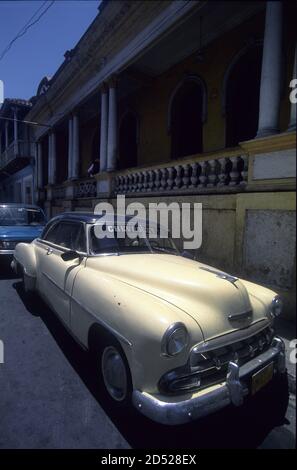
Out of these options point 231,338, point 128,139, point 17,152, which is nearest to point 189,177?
point 231,338

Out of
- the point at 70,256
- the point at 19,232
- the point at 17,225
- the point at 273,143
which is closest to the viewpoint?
the point at 273,143

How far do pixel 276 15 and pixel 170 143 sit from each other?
26.3ft

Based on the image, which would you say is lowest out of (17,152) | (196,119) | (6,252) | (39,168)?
(6,252)

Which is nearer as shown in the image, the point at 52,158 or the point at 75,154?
the point at 75,154

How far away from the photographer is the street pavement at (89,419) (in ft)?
6.72

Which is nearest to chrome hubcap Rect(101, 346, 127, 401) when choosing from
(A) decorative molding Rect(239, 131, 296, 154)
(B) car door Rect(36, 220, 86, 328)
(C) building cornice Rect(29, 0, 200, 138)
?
(B) car door Rect(36, 220, 86, 328)

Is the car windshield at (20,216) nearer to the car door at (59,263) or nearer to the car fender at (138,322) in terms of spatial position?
the car door at (59,263)

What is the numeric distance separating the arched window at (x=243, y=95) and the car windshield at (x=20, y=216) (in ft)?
17.6

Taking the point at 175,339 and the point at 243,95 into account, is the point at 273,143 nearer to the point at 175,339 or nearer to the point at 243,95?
the point at 243,95

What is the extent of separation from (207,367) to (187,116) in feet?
26.3

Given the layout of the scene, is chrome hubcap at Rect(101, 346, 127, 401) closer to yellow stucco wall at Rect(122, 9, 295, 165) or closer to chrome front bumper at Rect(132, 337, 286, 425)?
chrome front bumper at Rect(132, 337, 286, 425)

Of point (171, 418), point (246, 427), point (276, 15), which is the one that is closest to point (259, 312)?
point (246, 427)

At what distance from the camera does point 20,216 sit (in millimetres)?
7625

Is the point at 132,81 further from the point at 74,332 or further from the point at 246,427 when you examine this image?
the point at 246,427
